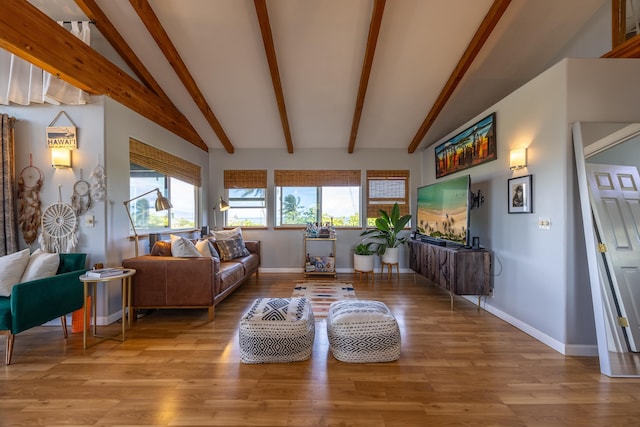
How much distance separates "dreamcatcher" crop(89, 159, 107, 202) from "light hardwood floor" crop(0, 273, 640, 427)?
1469mm

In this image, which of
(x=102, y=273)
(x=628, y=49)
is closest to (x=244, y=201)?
(x=102, y=273)

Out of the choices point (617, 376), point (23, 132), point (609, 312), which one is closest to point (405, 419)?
point (617, 376)

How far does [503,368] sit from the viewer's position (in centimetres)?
219

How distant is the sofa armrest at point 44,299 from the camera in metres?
2.20

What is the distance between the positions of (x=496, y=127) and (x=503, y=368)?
8.88ft

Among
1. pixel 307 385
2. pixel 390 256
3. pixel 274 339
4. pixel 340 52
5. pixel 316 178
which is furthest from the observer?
pixel 316 178

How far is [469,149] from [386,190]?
2.08m

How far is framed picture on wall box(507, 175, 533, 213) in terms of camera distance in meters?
2.81

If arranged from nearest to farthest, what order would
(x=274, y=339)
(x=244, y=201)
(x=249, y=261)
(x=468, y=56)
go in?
(x=274, y=339), (x=468, y=56), (x=249, y=261), (x=244, y=201)

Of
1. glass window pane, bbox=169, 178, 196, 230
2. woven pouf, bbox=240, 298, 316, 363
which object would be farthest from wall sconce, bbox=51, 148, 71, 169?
woven pouf, bbox=240, 298, 316, 363

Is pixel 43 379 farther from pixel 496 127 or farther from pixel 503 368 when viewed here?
pixel 496 127

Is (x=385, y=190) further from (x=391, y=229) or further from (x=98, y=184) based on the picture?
(x=98, y=184)

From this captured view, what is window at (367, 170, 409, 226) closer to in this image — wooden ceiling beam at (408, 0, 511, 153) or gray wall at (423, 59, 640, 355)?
wooden ceiling beam at (408, 0, 511, 153)

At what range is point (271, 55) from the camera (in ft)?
11.2
